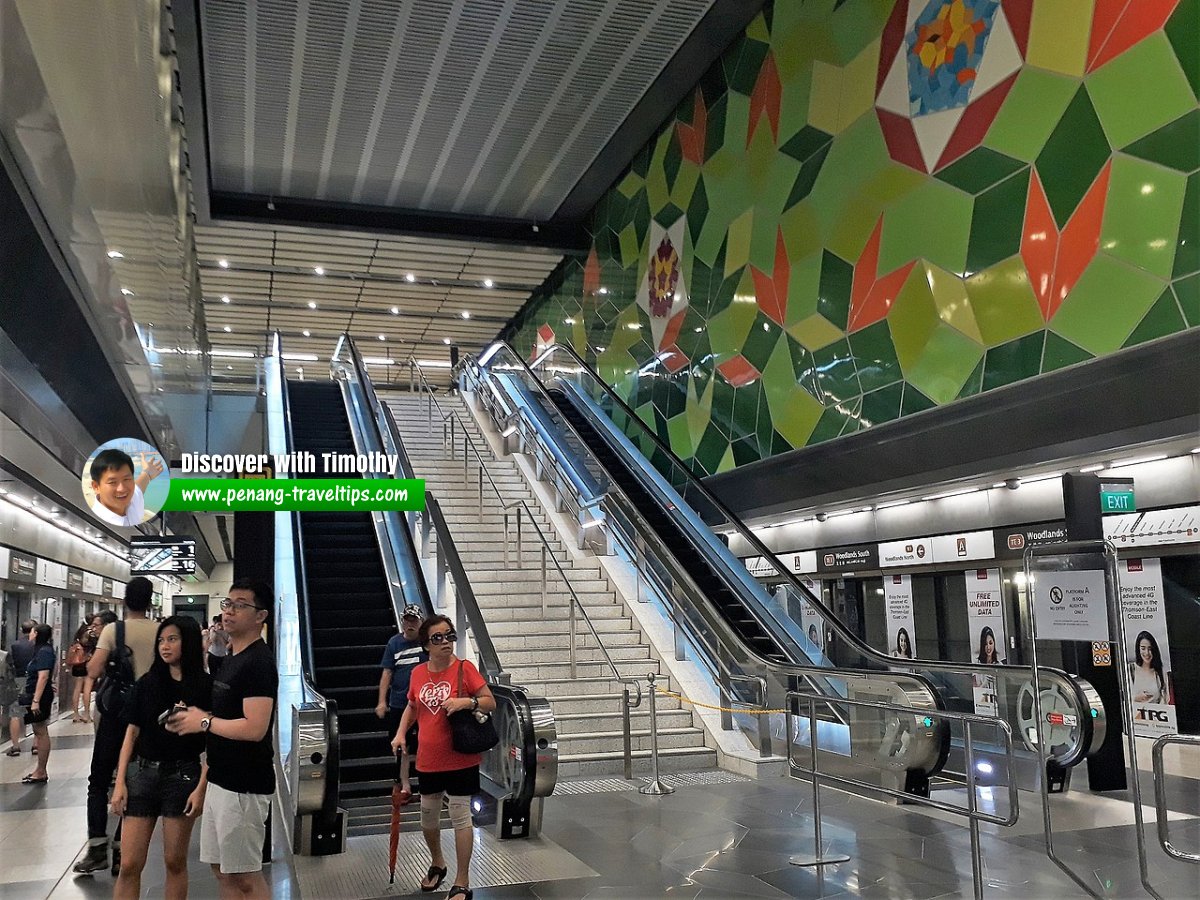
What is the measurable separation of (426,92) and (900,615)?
30.3ft

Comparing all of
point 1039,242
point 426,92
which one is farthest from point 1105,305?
point 426,92

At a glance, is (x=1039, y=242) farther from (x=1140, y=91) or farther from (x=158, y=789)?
(x=158, y=789)

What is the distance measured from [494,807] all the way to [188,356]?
29.1 feet

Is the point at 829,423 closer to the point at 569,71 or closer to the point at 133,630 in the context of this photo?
the point at 569,71

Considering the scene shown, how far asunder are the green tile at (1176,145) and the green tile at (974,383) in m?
2.03

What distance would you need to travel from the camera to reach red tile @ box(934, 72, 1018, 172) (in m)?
8.13

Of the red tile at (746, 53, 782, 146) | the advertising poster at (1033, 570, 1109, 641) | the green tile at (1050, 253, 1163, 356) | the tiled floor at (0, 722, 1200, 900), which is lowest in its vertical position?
the tiled floor at (0, 722, 1200, 900)

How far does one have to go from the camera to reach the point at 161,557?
12.3 meters

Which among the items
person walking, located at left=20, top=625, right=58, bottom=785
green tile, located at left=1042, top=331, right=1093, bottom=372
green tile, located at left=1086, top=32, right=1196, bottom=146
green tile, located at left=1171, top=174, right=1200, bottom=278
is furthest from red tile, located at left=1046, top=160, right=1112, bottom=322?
person walking, located at left=20, top=625, right=58, bottom=785

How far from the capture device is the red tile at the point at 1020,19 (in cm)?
782

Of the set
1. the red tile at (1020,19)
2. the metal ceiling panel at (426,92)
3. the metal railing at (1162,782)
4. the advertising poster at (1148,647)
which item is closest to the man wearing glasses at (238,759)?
the metal railing at (1162,782)

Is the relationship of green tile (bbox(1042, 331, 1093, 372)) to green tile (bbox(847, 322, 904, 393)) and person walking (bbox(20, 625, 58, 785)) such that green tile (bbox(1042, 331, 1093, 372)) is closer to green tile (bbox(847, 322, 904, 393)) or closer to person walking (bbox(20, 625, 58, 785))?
green tile (bbox(847, 322, 904, 393))

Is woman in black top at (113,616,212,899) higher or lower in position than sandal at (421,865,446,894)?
higher

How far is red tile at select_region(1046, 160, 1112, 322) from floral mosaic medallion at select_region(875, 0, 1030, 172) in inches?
54.0
